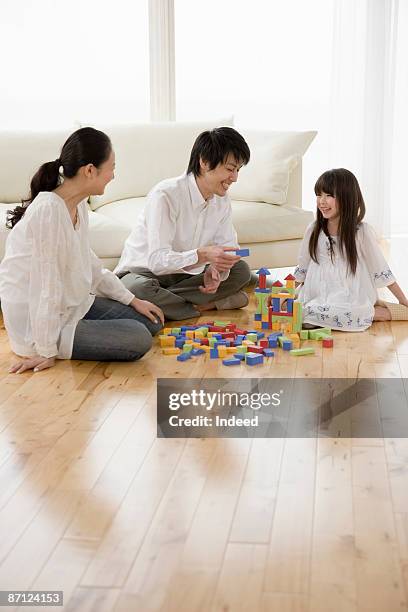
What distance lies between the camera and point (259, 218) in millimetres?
4727

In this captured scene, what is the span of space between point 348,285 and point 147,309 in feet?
3.03

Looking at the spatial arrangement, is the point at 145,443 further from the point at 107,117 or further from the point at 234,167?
the point at 107,117

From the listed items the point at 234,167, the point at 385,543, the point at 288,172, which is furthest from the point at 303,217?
the point at 385,543

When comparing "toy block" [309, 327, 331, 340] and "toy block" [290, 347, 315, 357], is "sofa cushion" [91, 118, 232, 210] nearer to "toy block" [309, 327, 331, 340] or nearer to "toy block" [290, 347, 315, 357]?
"toy block" [309, 327, 331, 340]

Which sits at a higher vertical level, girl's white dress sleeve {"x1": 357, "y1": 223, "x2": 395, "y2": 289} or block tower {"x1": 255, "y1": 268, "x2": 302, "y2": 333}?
girl's white dress sleeve {"x1": 357, "y1": 223, "x2": 395, "y2": 289}

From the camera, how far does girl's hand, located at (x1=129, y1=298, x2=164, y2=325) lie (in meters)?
3.70

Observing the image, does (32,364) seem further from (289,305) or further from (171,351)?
(289,305)

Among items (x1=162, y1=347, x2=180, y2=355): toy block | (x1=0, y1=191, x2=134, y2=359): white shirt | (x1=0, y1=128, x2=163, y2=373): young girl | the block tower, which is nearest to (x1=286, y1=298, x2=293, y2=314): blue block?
the block tower

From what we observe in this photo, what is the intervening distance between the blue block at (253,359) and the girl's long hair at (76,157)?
92cm

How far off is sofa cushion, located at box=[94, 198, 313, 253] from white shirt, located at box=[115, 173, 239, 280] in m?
0.46

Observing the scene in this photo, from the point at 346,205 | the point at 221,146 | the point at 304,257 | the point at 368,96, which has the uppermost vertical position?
the point at 368,96

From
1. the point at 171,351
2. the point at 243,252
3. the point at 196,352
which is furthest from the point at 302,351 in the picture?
the point at 243,252

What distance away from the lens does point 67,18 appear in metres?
6.18

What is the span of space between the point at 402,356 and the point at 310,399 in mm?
676
